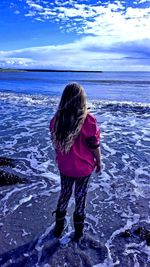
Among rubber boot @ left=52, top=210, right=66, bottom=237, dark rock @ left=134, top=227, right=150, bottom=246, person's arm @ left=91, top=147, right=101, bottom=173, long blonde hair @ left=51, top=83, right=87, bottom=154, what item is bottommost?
dark rock @ left=134, top=227, right=150, bottom=246

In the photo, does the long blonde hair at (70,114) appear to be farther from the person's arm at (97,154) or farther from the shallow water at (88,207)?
the shallow water at (88,207)

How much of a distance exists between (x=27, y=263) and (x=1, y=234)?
0.81 m

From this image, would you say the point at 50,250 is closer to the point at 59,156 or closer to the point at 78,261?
the point at 78,261

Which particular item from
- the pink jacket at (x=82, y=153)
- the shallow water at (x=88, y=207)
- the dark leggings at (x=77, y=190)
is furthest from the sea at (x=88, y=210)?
the dark leggings at (x=77, y=190)

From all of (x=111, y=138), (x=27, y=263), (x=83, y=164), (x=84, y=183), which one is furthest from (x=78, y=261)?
(x=111, y=138)

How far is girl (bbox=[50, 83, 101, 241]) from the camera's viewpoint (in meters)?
3.55

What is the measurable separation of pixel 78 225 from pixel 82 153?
1.18 metres

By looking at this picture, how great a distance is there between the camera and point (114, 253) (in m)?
4.08

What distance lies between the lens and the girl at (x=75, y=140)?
3551 millimetres

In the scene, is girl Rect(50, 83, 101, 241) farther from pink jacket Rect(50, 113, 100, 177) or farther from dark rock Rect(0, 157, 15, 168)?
dark rock Rect(0, 157, 15, 168)

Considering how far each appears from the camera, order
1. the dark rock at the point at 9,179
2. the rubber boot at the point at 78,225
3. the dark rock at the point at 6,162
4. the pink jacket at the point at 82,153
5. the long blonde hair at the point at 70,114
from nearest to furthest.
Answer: the long blonde hair at the point at 70,114 → the pink jacket at the point at 82,153 → the rubber boot at the point at 78,225 → the dark rock at the point at 9,179 → the dark rock at the point at 6,162

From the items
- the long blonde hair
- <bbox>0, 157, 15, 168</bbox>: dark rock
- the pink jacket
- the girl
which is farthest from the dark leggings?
<bbox>0, 157, 15, 168</bbox>: dark rock

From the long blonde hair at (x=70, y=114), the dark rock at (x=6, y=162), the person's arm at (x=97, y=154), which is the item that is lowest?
the dark rock at (x=6, y=162)

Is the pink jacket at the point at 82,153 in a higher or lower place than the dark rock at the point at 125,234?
higher
